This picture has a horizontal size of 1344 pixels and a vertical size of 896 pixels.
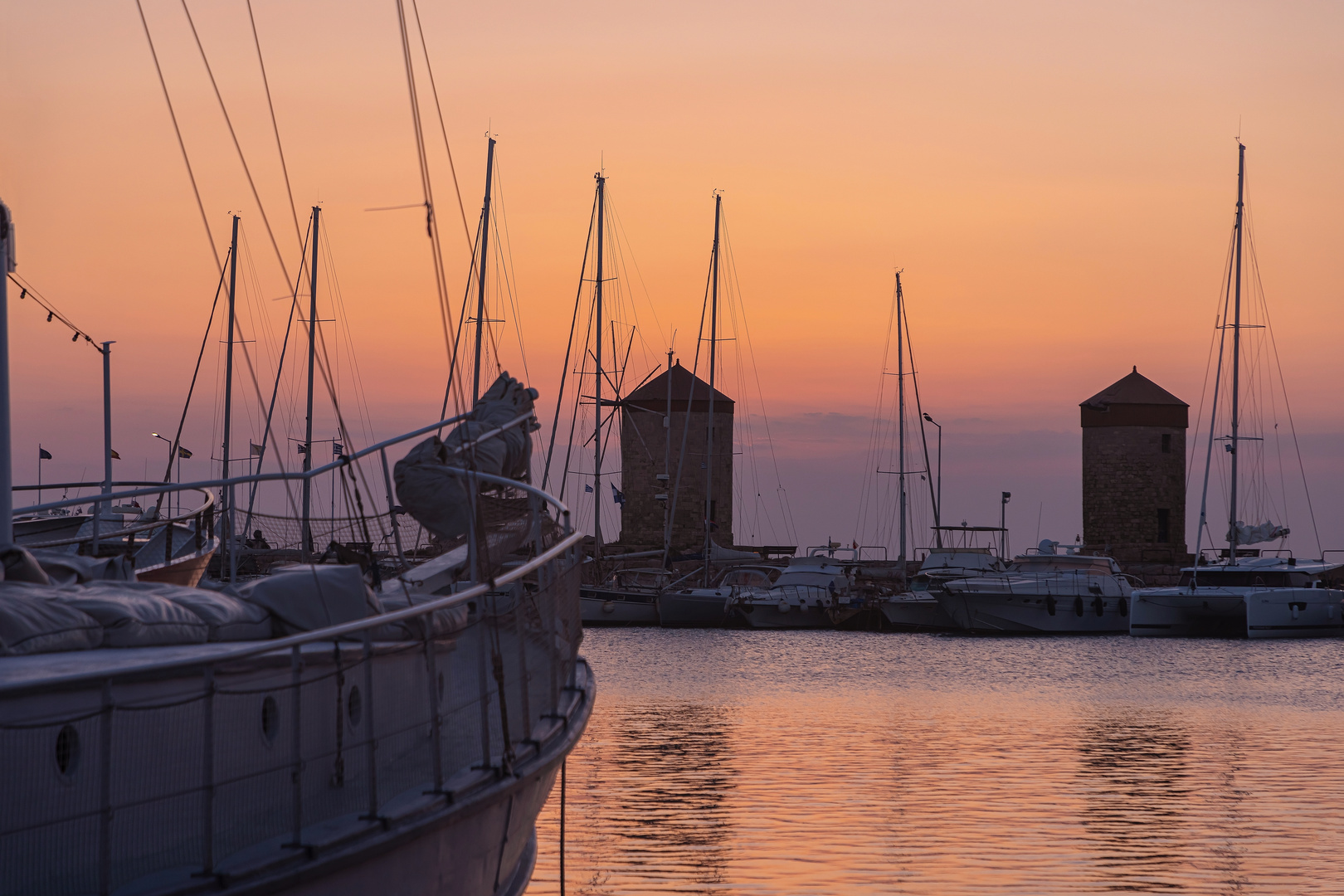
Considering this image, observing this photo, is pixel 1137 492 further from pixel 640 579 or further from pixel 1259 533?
pixel 640 579

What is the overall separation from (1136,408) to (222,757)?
198 ft

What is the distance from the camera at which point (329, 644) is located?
248 inches

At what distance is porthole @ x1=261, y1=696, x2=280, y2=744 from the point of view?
5.46 metres

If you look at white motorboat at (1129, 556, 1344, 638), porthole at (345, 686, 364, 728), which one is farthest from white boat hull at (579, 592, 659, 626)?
porthole at (345, 686, 364, 728)

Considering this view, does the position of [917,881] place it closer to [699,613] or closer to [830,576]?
[699,613]

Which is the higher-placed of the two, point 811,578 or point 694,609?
point 811,578

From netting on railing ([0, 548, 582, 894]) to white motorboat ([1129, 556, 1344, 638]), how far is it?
36.7 m

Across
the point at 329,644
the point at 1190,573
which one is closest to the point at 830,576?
the point at 1190,573

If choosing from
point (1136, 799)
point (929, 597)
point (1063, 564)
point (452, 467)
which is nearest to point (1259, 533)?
point (1063, 564)

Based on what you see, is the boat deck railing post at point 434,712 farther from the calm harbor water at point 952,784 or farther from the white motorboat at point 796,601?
the white motorboat at point 796,601

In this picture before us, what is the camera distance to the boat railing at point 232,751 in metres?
4.52

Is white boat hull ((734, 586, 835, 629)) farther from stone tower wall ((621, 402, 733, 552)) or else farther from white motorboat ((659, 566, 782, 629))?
stone tower wall ((621, 402, 733, 552))

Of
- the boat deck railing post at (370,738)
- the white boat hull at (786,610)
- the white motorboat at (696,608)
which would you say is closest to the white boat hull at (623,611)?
the white motorboat at (696,608)

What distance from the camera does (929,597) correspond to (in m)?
44.0
